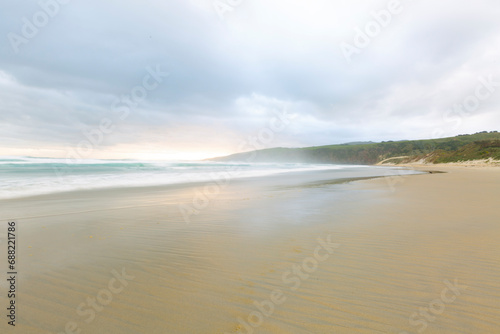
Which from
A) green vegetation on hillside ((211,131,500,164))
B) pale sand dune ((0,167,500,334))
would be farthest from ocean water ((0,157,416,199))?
green vegetation on hillside ((211,131,500,164))

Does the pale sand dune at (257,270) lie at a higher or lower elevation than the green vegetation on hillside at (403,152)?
lower

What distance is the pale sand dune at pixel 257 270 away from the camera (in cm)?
247

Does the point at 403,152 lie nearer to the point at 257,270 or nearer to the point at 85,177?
the point at 85,177

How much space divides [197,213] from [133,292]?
15.0 ft

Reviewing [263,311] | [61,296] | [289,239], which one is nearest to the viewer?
[263,311]

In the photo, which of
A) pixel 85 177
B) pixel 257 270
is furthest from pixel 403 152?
pixel 257 270

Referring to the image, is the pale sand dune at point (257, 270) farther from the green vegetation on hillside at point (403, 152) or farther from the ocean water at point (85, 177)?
the green vegetation on hillside at point (403, 152)

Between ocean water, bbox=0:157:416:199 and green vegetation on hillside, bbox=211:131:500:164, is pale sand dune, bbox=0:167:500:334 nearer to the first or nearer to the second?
ocean water, bbox=0:157:416:199

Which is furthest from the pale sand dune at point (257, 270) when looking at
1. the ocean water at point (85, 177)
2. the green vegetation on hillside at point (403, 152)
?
the green vegetation on hillside at point (403, 152)

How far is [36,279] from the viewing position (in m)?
3.34

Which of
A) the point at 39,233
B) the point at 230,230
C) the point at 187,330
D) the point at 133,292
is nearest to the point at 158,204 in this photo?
the point at 39,233

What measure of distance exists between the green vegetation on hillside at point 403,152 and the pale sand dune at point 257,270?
47397 mm

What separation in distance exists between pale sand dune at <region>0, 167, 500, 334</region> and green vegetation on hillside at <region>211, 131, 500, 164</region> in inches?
1866

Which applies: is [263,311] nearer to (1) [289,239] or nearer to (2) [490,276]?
(1) [289,239]
